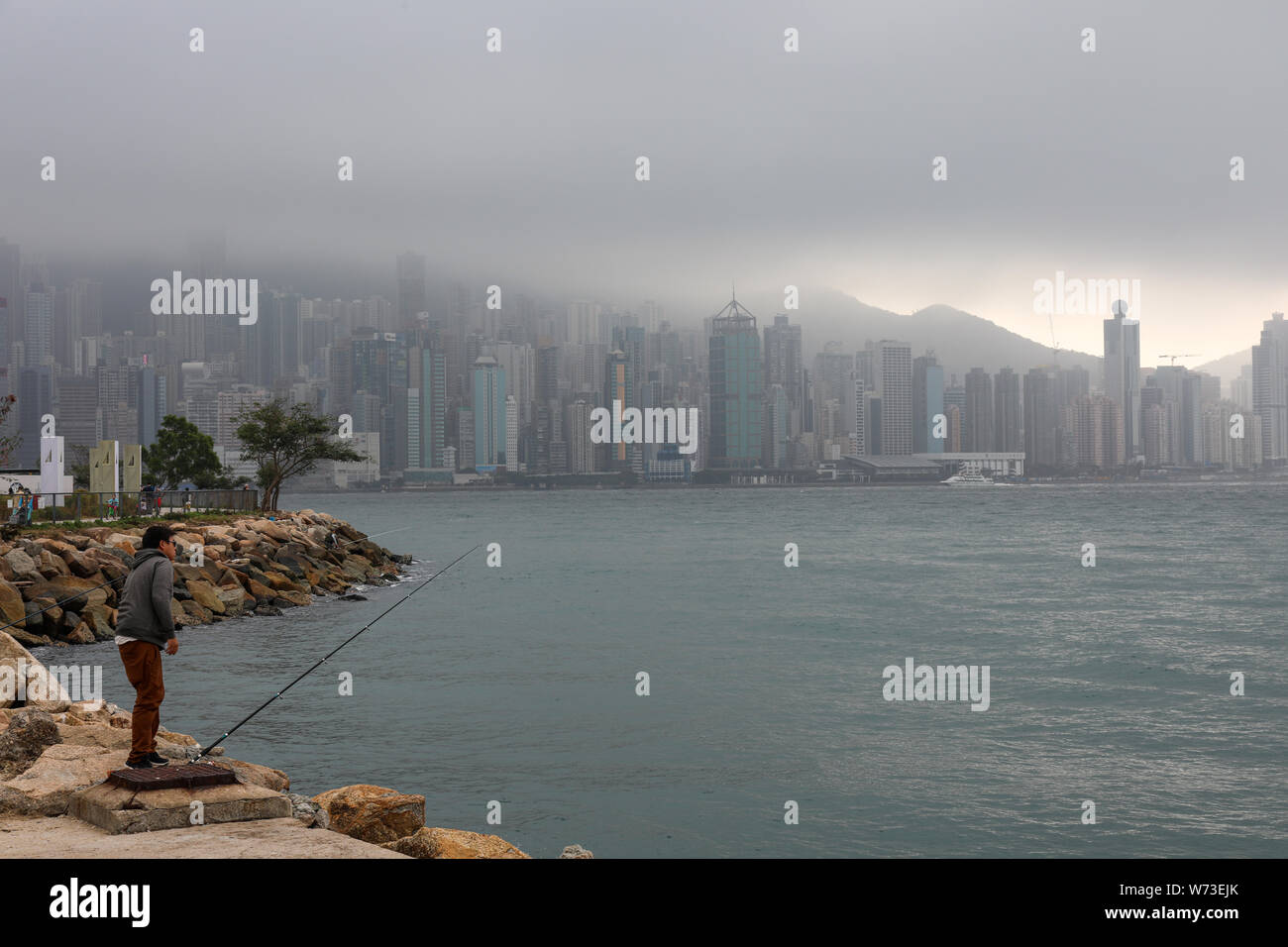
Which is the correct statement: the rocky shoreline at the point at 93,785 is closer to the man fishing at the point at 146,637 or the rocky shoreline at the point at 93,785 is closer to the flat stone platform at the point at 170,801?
the flat stone platform at the point at 170,801

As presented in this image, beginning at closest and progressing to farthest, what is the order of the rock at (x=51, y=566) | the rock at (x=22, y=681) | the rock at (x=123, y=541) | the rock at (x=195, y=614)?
the rock at (x=22, y=681) < the rock at (x=51, y=566) < the rock at (x=195, y=614) < the rock at (x=123, y=541)

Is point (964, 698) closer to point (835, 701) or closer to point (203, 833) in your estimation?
point (835, 701)

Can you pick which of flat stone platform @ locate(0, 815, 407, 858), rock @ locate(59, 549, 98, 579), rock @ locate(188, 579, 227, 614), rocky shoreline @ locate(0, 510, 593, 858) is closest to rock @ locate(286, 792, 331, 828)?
rocky shoreline @ locate(0, 510, 593, 858)

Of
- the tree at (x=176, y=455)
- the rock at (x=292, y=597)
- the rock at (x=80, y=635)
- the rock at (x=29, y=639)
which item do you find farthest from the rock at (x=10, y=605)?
the tree at (x=176, y=455)

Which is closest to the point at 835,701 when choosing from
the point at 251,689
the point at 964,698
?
the point at 964,698

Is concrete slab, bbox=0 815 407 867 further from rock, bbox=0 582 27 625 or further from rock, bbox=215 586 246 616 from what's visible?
rock, bbox=215 586 246 616
